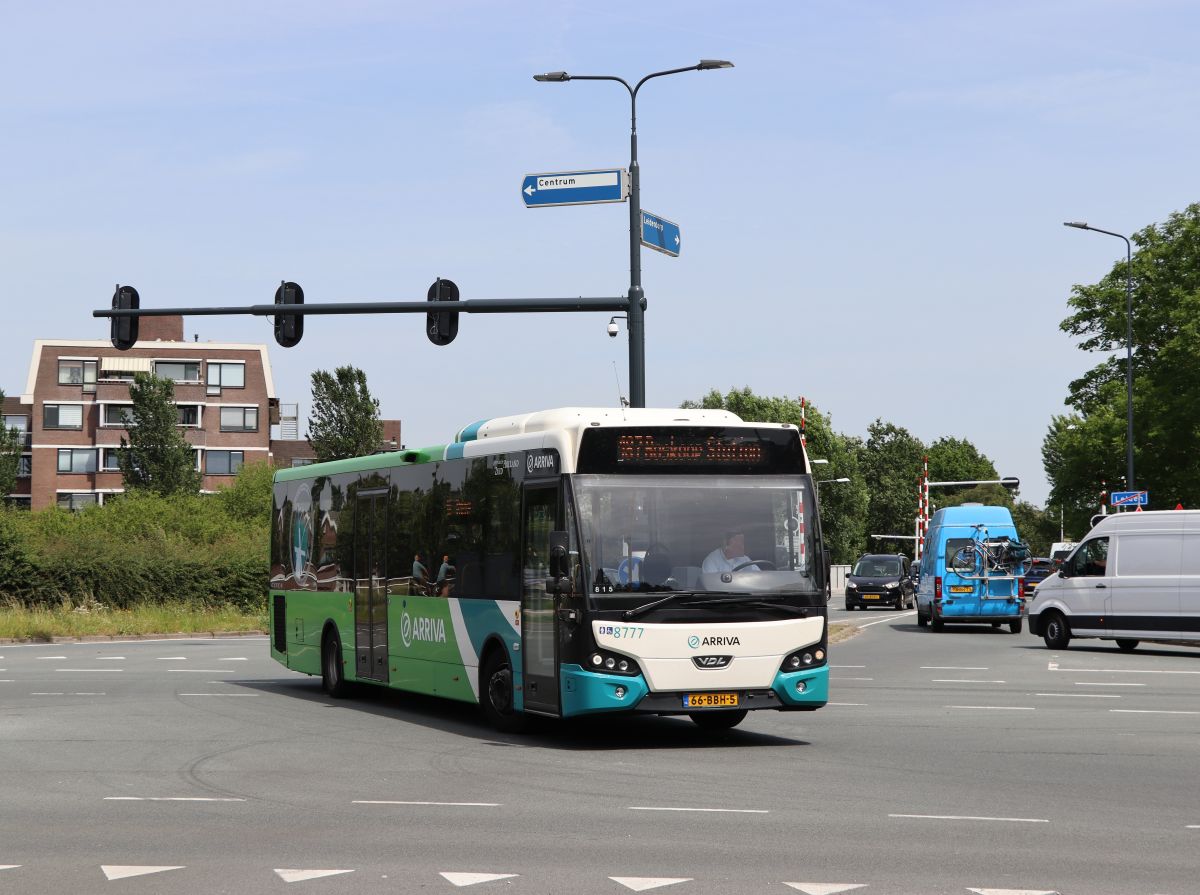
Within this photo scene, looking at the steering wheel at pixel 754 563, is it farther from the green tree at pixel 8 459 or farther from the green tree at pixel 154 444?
the green tree at pixel 8 459

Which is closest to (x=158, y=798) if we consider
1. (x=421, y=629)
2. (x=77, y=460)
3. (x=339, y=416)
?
(x=421, y=629)

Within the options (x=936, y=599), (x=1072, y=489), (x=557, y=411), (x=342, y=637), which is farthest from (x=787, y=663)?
(x=1072, y=489)

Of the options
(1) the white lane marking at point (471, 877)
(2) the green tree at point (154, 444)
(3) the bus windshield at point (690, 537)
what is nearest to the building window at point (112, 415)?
(2) the green tree at point (154, 444)

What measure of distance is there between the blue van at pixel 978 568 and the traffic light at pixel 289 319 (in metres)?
19.4

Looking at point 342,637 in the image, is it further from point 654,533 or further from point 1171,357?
point 1171,357

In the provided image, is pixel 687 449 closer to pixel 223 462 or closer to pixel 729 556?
pixel 729 556

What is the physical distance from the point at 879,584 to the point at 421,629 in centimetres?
4298

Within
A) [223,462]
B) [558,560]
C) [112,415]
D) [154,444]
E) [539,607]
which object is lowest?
[539,607]

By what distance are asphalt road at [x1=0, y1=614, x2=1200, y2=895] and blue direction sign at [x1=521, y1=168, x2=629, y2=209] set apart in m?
6.66

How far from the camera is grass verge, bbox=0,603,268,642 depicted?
36.2 meters

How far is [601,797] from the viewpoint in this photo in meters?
11.1

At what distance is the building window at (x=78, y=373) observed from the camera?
101 meters

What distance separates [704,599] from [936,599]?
25.6m

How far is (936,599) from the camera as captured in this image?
3881cm
